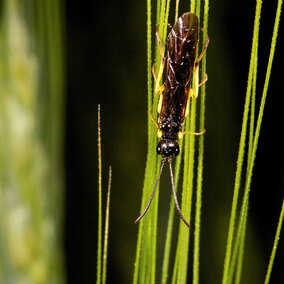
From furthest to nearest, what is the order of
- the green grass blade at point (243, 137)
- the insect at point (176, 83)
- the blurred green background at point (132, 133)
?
the blurred green background at point (132, 133) → the insect at point (176, 83) → the green grass blade at point (243, 137)

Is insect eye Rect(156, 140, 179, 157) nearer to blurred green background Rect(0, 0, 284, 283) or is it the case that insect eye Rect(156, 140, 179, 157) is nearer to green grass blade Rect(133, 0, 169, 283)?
green grass blade Rect(133, 0, 169, 283)

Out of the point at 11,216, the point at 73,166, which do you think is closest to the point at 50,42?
the point at 11,216

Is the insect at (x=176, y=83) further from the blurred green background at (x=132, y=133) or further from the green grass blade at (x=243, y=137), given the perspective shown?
the blurred green background at (x=132, y=133)

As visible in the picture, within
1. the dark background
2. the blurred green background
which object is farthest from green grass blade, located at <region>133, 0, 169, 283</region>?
the dark background

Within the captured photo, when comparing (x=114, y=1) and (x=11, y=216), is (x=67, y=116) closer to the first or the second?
(x=114, y=1)

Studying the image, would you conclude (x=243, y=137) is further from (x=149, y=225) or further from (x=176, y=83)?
(x=176, y=83)

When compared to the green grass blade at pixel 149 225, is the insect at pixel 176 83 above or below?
above

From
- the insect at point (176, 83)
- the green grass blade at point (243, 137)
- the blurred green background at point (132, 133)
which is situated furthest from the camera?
the blurred green background at point (132, 133)

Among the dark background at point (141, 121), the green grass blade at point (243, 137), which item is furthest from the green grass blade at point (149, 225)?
the dark background at point (141, 121)
